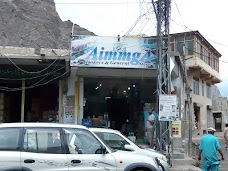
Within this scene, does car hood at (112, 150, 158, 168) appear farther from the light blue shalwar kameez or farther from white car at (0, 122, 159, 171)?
the light blue shalwar kameez

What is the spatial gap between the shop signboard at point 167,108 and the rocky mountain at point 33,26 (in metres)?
40.4

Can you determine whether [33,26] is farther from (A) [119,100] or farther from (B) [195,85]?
(A) [119,100]

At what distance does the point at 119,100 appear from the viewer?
18016mm

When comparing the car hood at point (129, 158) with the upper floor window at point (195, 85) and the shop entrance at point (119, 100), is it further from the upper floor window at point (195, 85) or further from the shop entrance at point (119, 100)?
the upper floor window at point (195, 85)

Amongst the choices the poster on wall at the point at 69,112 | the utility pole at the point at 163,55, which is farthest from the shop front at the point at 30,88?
the utility pole at the point at 163,55

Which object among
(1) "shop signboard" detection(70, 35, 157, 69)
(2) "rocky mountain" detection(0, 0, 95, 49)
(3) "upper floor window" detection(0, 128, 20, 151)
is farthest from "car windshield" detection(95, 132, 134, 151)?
(2) "rocky mountain" detection(0, 0, 95, 49)

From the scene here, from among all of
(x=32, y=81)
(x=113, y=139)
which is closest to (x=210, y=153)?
(x=113, y=139)

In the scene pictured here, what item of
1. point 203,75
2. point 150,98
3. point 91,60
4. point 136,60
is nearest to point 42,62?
point 91,60

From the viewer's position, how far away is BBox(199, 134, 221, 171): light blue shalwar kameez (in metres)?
8.85

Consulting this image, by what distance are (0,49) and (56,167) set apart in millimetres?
11853

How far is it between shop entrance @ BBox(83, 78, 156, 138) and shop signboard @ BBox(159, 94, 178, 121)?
467cm

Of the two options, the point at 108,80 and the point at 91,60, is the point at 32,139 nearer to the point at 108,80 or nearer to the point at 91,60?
the point at 91,60

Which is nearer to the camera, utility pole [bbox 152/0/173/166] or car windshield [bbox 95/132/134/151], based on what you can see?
car windshield [bbox 95/132/134/151]

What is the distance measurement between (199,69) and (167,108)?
23.7m
